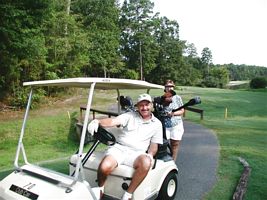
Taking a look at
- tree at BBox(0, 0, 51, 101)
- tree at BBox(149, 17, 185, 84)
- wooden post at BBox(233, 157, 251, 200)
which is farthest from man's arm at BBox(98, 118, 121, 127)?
tree at BBox(149, 17, 185, 84)

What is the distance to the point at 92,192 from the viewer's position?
12.7 ft

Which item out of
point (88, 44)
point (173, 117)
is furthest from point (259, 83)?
point (173, 117)

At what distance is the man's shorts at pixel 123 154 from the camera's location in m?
4.54

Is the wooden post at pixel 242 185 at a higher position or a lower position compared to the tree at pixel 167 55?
lower

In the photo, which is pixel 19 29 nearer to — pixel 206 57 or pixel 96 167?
pixel 96 167

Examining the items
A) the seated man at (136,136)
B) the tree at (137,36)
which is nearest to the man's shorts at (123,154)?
the seated man at (136,136)

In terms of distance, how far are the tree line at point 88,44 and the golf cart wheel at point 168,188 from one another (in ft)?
39.4

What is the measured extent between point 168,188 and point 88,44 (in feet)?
76.1

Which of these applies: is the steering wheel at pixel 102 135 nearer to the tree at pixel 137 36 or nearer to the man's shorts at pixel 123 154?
the man's shorts at pixel 123 154

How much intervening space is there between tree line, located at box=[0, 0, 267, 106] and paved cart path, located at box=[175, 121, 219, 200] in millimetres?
9063

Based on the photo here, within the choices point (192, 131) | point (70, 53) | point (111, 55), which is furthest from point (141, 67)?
point (192, 131)

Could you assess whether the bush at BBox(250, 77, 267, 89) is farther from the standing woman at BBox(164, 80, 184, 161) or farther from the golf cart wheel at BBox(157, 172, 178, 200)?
the golf cart wheel at BBox(157, 172, 178, 200)

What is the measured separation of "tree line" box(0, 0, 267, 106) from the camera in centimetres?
1575

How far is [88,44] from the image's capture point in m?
27.2
